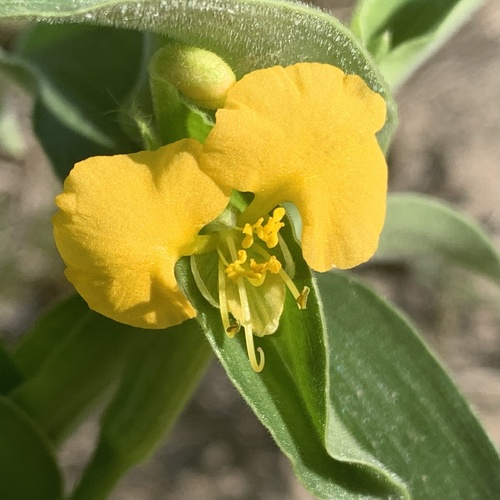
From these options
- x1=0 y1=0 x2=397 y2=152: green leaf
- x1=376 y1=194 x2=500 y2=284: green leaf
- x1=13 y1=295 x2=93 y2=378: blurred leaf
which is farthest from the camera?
x1=376 y1=194 x2=500 y2=284: green leaf

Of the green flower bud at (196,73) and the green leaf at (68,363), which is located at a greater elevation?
the green flower bud at (196,73)

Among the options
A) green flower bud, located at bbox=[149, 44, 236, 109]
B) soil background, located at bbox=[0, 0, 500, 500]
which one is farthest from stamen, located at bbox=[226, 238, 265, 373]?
soil background, located at bbox=[0, 0, 500, 500]

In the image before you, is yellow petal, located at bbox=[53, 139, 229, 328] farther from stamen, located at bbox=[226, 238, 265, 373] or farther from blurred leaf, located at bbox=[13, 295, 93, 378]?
blurred leaf, located at bbox=[13, 295, 93, 378]

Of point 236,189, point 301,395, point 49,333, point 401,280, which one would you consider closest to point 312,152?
point 236,189

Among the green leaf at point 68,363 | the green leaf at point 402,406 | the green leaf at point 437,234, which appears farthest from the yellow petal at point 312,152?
the green leaf at point 437,234

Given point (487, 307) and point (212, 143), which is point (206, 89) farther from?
point (487, 307)

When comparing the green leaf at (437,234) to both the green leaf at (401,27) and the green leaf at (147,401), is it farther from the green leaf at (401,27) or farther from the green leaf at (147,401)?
the green leaf at (147,401)

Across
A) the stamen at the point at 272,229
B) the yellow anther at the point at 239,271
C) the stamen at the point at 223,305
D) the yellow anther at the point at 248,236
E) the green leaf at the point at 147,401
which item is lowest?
the green leaf at the point at 147,401
